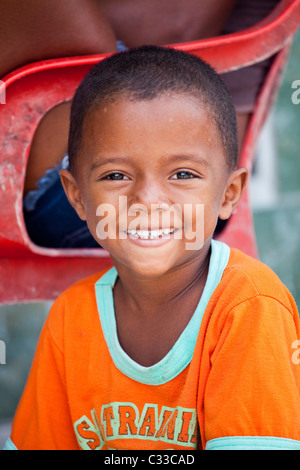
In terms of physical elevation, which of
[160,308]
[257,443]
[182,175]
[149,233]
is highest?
[182,175]

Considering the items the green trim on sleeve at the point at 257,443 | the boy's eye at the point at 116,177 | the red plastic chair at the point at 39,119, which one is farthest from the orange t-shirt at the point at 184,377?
the boy's eye at the point at 116,177

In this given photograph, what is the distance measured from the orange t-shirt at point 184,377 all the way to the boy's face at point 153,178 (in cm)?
14

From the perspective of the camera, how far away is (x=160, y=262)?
1.14 meters

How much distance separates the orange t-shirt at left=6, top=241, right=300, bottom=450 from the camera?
1026 millimetres

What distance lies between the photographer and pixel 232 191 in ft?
4.15

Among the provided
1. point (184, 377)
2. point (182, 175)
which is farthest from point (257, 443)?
point (182, 175)

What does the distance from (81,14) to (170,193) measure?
0.42m

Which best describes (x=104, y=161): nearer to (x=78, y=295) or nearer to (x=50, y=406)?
(x=78, y=295)

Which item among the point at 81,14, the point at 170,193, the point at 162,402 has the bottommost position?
the point at 162,402

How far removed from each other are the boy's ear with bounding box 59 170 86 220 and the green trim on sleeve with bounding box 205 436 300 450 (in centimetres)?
54

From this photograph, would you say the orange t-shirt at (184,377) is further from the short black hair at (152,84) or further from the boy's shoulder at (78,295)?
the short black hair at (152,84)

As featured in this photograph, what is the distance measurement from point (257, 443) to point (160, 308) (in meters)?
0.36
